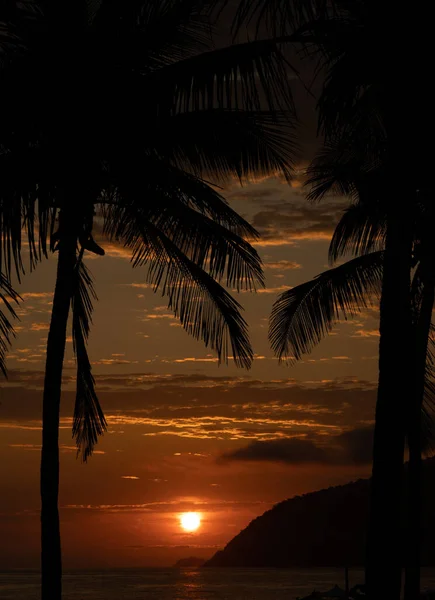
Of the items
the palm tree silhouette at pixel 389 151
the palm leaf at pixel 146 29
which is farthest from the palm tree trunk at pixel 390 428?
the palm leaf at pixel 146 29

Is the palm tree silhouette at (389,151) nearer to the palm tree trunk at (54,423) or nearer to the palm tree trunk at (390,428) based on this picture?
the palm tree trunk at (390,428)

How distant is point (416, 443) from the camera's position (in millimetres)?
18312

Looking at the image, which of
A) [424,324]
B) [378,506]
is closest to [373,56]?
[378,506]

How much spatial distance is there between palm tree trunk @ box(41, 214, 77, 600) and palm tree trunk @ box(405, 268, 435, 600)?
257 inches

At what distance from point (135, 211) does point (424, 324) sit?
274 inches

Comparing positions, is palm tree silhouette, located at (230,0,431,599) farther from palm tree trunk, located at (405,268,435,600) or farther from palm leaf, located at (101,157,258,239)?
palm tree trunk, located at (405,268,435,600)

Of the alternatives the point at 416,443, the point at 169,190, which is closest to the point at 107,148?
the point at 169,190

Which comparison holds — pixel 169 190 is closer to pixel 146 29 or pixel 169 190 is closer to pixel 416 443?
pixel 146 29

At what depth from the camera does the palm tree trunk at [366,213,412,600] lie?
A: 10.2 meters

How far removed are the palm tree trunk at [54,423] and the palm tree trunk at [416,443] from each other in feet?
21.4

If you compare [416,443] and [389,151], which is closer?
[389,151]

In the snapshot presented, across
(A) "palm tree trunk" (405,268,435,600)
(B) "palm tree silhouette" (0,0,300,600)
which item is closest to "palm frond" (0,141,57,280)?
(B) "palm tree silhouette" (0,0,300,600)

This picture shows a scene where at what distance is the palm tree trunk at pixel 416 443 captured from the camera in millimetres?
17141

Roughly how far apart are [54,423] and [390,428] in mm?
4894
